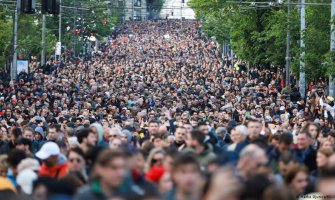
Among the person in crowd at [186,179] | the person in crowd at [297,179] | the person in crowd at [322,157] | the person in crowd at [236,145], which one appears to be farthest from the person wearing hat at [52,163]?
the person in crowd at [186,179]

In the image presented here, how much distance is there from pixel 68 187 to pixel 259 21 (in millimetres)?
57152

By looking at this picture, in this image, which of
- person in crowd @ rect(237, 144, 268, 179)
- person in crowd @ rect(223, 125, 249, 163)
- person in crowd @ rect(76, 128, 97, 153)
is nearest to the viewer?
person in crowd @ rect(237, 144, 268, 179)

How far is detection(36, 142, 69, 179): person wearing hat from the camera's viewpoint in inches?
576

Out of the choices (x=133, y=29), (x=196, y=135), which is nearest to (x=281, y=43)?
(x=196, y=135)

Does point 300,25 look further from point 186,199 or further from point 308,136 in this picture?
point 186,199

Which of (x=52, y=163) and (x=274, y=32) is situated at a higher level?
(x=274, y=32)

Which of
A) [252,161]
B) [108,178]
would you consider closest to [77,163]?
[252,161]

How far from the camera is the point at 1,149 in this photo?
2034cm

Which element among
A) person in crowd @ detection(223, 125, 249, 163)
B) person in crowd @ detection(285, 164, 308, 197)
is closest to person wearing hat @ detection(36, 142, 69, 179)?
person in crowd @ detection(223, 125, 249, 163)

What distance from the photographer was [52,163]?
49.1ft

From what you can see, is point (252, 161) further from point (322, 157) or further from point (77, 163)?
point (322, 157)

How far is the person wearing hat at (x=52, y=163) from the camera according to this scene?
14641 millimetres

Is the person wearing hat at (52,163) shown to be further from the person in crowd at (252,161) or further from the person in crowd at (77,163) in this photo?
the person in crowd at (252,161)

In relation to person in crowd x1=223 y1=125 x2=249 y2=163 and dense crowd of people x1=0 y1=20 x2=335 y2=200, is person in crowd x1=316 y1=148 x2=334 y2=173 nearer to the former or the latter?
dense crowd of people x1=0 y1=20 x2=335 y2=200
